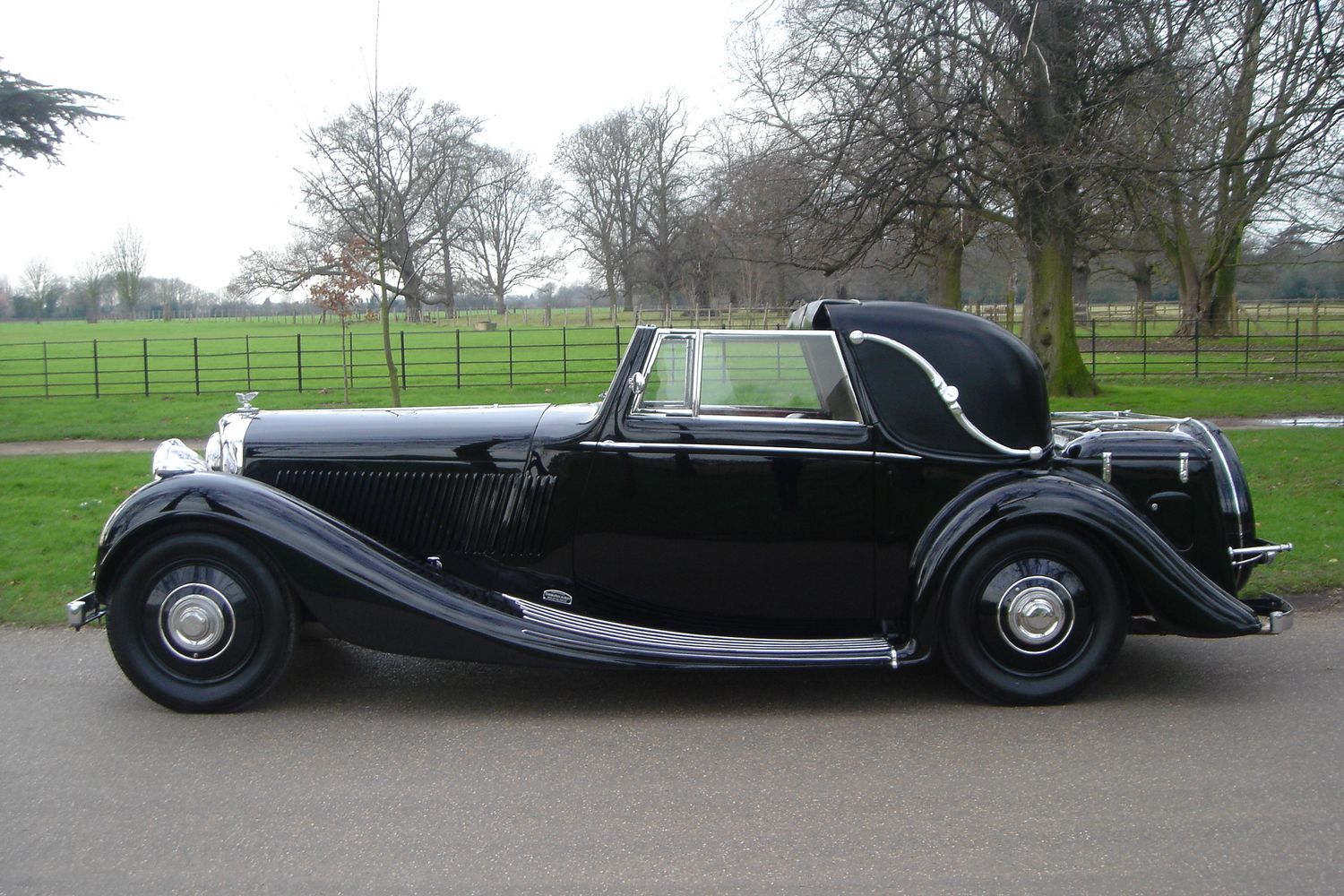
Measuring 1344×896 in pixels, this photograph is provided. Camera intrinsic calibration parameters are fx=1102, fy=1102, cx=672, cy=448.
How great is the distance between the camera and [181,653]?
184 inches

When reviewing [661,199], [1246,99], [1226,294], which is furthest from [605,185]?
[1246,99]

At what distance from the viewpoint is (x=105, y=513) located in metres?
8.90

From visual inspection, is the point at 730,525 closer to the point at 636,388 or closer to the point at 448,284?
the point at 636,388

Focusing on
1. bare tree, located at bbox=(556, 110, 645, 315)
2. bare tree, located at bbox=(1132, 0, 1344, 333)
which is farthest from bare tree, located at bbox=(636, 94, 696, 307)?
bare tree, located at bbox=(1132, 0, 1344, 333)

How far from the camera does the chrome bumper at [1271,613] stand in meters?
4.71

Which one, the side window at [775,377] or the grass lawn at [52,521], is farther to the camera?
the grass lawn at [52,521]

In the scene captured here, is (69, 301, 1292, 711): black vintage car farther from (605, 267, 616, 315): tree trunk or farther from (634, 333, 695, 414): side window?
(605, 267, 616, 315): tree trunk

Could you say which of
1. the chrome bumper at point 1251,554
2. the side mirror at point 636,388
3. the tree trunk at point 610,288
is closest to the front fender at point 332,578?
the side mirror at point 636,388

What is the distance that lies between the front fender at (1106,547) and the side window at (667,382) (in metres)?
1.28

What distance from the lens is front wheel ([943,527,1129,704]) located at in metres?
4.69

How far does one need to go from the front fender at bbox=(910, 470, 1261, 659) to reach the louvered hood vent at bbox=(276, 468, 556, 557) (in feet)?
5.64

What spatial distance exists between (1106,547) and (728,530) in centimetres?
162

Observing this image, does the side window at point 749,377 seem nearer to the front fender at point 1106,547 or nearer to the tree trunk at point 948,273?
the front fender at point 1106,547

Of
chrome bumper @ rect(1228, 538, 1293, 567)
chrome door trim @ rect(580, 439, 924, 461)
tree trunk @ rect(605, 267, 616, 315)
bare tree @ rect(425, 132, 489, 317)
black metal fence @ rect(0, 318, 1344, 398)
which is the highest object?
bare tree @ rect(425, 132, 489, 317)
